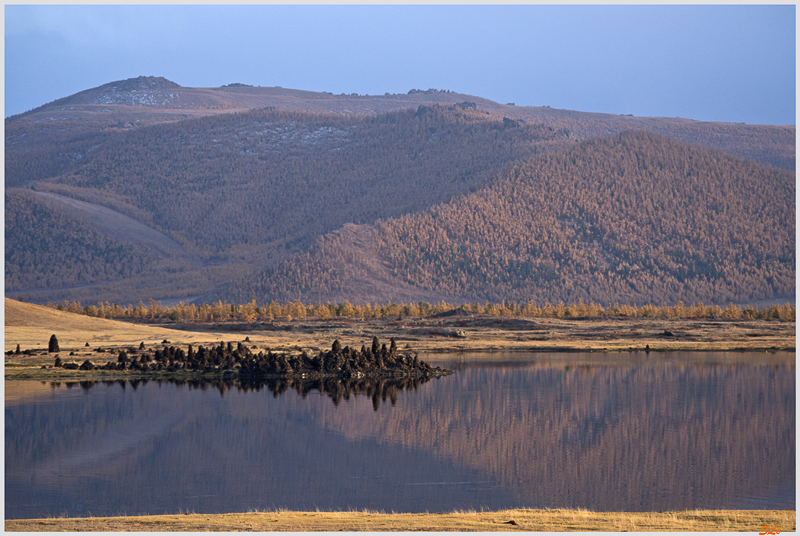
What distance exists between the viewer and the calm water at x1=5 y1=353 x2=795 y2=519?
62.6 feet

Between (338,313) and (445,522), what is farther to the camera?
(338,313)

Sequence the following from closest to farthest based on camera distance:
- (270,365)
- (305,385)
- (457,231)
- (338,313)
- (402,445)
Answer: (402,445)
(305,385)
(270,365)
(338,313)
(457,231)

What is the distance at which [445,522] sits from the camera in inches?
595

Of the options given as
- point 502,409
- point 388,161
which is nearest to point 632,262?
point 388,161

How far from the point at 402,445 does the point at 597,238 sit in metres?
122

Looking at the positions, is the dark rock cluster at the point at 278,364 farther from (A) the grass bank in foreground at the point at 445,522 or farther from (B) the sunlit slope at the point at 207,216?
(B) the sunlit slope at the point at 207,216

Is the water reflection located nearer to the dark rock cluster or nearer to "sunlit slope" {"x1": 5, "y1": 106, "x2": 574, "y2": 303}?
the dark rock cluster

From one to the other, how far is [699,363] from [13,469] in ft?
114

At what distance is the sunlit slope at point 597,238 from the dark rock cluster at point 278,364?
260 feet

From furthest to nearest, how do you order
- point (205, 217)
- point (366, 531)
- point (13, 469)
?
point (205, 217)
point (13, 469)
point (366, 531)

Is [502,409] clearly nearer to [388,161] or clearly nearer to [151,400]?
[151,400]

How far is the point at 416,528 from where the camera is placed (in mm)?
14508

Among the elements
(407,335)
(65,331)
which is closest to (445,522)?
(65,331)

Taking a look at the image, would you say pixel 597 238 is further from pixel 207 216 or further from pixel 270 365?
pixel 270 365
